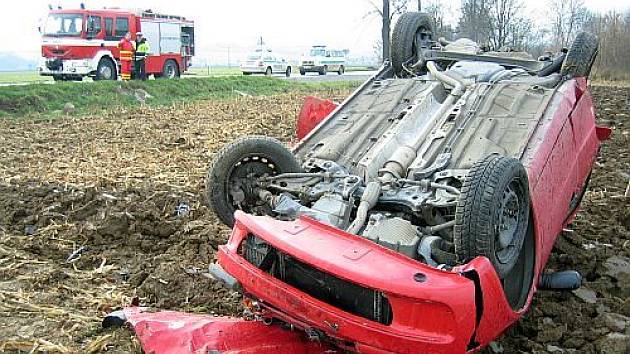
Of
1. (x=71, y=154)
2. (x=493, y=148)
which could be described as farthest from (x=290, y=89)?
(x=493, y=148)

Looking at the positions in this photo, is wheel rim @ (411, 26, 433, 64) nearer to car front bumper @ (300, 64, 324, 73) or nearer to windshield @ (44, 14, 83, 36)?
windshield @ (44, 14, 83, 36)

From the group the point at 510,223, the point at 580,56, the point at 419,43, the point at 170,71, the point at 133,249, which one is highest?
the point at 170,71

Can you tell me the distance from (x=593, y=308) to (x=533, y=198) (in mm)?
1123

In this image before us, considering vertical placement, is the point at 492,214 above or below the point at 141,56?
below

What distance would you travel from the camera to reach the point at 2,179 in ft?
26.5

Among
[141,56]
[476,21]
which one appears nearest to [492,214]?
[141,56]

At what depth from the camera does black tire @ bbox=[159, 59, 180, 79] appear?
2472 centimetres

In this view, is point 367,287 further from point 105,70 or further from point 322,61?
point 322,61

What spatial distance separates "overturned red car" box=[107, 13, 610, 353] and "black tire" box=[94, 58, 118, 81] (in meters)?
17.1

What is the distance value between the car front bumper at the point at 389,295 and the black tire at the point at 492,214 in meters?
0.14

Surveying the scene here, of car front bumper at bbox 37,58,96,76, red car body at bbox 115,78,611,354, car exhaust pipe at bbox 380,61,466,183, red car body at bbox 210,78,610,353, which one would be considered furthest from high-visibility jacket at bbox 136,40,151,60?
red car body at bbox 210,78,610,353

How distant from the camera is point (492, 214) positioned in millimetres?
3367

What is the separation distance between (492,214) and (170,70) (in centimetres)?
2296

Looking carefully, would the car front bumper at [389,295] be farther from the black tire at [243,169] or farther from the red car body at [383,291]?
the black tire at [243,169]
